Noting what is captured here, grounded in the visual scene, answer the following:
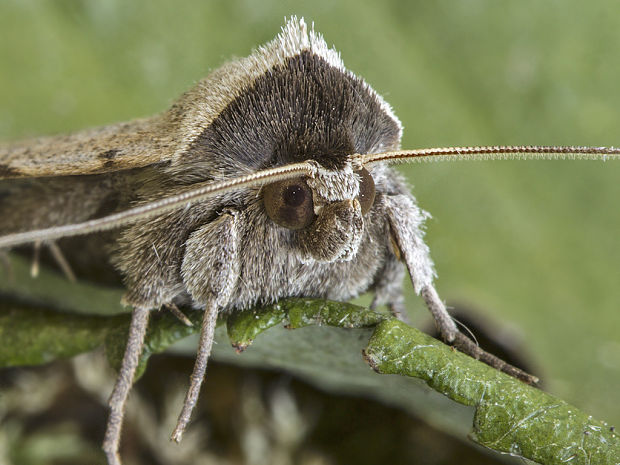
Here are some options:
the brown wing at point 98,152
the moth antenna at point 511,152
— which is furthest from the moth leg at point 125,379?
the moth antenna at point 511,152

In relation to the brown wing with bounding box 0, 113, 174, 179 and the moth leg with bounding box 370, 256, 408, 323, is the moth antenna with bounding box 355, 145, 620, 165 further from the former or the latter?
the brown wing with bounding box 0, 113, 174, 179

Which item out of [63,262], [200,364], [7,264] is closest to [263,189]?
[200,364]

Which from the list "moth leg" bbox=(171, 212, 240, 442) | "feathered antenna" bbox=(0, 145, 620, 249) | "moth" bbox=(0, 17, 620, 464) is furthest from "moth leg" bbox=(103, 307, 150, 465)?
"feathered antenna" bbox=(0, 145, 620, 249)

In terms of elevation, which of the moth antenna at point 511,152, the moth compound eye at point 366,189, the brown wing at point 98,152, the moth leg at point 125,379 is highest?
the moth antenna at point 511,152

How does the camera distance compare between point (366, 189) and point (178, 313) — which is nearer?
point (366, 189)

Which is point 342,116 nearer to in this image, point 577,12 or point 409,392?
point 409,392

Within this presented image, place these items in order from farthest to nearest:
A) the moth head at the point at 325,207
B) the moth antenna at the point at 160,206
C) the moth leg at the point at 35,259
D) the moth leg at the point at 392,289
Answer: the moth leg at the point at 35,259, the moth leg at the point at 392,289, the moth head at the point at 325,207, the moth antenna at the point at 160,206

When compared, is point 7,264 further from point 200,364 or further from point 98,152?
point 200,364

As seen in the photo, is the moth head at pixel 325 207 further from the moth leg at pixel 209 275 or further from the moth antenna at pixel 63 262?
the moth antenna at pixel 63 262
